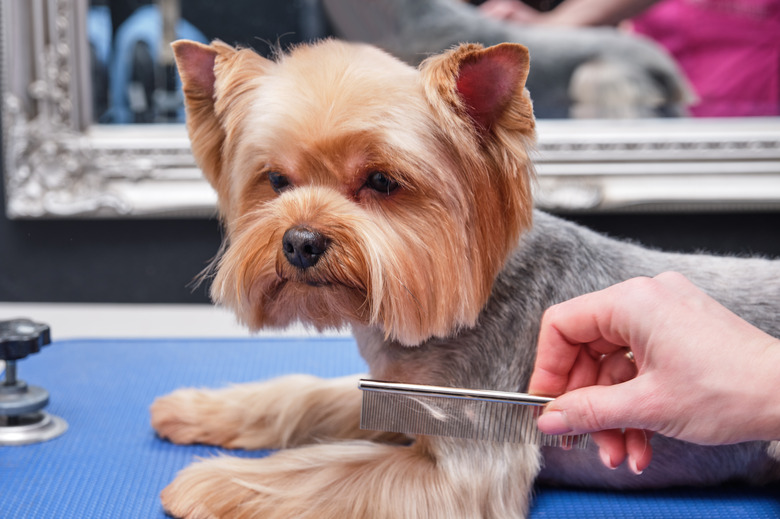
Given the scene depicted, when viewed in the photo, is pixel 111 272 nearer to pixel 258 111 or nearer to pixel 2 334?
pixel 2 334

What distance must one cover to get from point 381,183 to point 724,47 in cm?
176

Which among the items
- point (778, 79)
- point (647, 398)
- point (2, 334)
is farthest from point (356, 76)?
point (778, 79)

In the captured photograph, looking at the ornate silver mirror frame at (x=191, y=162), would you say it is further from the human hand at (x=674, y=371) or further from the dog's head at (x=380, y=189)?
the human hand at (x=674, y=371)

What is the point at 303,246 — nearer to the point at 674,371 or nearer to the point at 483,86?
the point at 483,86

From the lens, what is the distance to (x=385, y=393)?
93cm

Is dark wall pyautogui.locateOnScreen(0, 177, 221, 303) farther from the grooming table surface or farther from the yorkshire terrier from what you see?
the yorkshire terrier

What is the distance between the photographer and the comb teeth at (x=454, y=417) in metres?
0.95

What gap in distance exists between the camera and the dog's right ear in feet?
3.66

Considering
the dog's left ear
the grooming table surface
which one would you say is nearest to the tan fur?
the dog's left ear

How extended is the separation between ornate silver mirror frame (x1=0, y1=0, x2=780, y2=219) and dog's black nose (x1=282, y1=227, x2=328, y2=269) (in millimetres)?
1432

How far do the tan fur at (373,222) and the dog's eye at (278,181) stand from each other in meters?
0.01

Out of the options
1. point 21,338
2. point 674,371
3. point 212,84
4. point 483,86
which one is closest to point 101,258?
point 21,338

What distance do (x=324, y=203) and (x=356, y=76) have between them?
0.54 ft

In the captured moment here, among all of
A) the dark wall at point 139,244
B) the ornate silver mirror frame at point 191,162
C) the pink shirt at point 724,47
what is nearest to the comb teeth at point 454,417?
the ornate silver mirror frame at point 191,162
